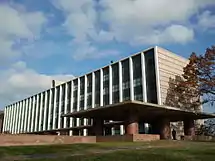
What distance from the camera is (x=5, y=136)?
29.2m

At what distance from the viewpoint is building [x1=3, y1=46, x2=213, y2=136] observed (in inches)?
2191

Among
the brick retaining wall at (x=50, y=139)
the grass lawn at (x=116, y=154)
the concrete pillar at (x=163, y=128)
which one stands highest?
the concrete pillar at (x=163, y=128)

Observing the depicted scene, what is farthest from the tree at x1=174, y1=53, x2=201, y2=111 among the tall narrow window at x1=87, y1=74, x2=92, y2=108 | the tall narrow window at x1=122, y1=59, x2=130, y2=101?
the tall narrow window at x1=87, y1=74, x2=92, y2=108

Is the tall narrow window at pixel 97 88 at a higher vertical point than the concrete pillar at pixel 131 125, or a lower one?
higher

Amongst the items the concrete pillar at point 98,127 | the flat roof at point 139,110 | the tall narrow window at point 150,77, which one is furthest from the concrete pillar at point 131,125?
the tall narrow window at point 150,77

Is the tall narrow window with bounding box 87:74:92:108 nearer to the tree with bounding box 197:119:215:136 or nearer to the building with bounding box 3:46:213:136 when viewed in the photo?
the building with bounding box 3:46:213:136

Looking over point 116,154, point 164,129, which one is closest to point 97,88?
point 164,129

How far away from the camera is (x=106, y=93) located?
6756 centimetres

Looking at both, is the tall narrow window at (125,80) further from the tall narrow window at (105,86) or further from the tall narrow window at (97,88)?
the tall narrow window at (97,88)

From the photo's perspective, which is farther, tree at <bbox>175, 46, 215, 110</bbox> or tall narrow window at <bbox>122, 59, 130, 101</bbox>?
tall narrow window at <bbox>122, 59, 130, 101</bbox>

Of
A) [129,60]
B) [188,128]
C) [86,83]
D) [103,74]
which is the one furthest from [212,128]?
[86,83]

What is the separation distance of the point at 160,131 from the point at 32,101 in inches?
2561

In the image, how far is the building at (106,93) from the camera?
55.7 metres

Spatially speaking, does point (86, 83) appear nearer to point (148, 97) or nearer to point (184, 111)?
point (148, 97)
